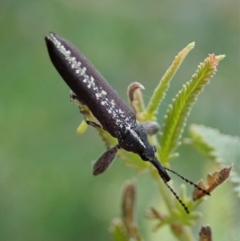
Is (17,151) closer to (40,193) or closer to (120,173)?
(40,193)

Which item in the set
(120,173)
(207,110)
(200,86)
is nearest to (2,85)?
(120,173)

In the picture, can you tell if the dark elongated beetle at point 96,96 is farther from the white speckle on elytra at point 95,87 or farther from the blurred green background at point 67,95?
the blurred green background at point 67,95

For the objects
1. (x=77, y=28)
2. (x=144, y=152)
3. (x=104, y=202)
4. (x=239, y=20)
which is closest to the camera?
(x=144, y=152)

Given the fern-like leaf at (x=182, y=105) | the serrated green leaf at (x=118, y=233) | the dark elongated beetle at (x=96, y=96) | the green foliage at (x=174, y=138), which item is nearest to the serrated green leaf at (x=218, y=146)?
the green foliage at (x=174, y=138)

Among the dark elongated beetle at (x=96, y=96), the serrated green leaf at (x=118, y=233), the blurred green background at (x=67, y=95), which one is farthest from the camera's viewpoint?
the blurred green background at (x=67, y=95)

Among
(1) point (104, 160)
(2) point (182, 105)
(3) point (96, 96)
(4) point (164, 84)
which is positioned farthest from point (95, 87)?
(2) point (182, 105)
